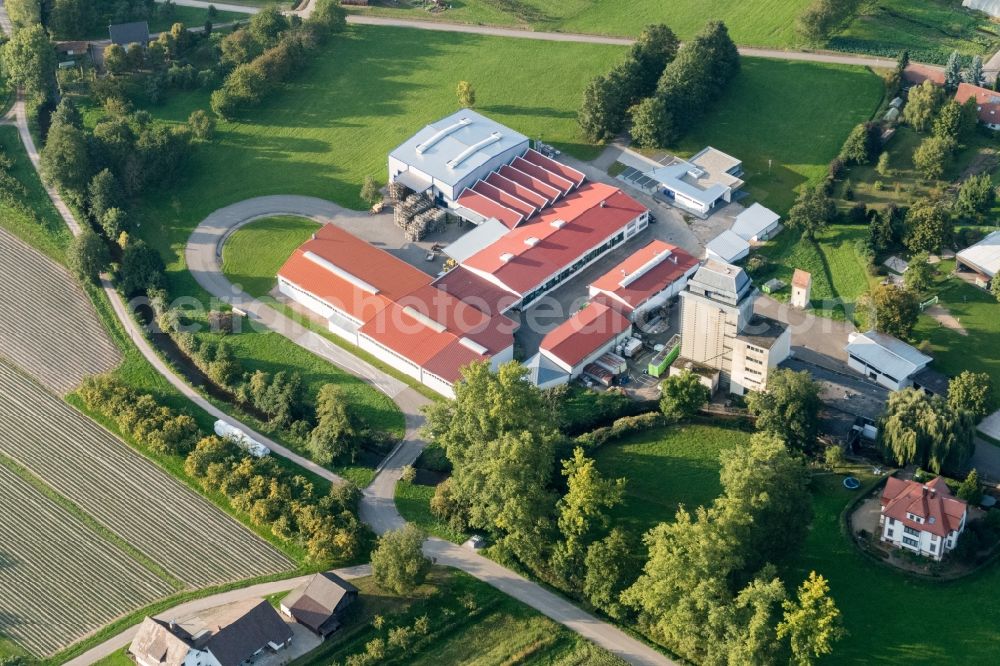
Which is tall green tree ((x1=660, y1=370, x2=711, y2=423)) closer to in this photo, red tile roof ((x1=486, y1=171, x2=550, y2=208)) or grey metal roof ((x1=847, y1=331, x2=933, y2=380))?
grey metal roof ((x1=847, y1=331, x2=933, y2=380))

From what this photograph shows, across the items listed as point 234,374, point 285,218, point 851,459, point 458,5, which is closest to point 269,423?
point 234,374

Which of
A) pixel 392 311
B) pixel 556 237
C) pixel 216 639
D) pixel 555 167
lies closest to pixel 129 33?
pixel 555 167

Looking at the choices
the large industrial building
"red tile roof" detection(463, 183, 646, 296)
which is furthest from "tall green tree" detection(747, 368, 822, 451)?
"red tile roof" detection(463, 183, 646, 296)

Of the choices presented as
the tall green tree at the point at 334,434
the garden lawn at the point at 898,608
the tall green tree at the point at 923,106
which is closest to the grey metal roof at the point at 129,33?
the tall green tree at the point at 334,434

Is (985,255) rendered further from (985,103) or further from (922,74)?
(922,74)

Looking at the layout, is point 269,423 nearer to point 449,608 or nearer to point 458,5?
point 449,608
